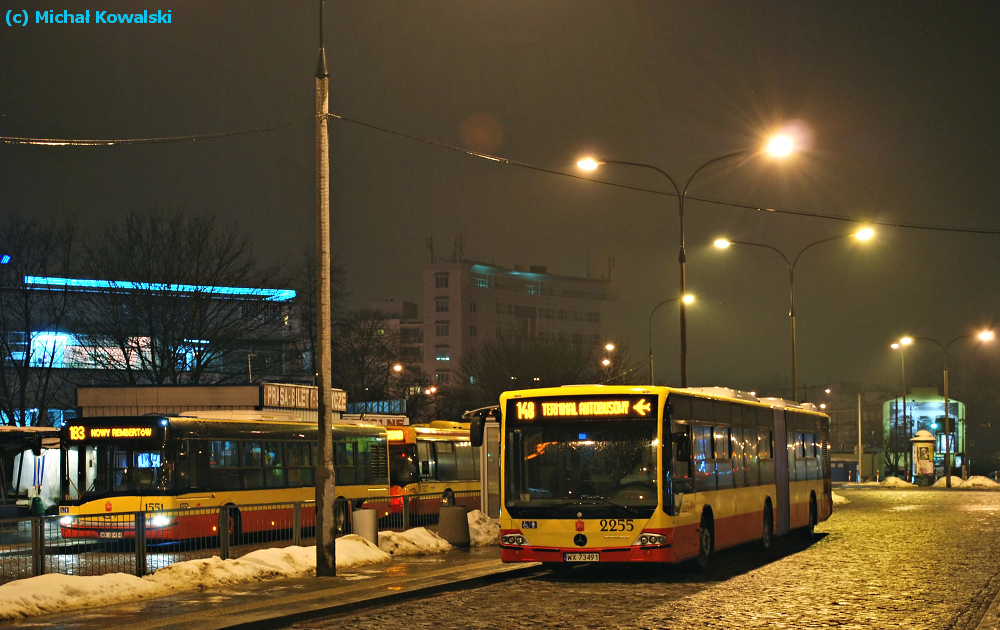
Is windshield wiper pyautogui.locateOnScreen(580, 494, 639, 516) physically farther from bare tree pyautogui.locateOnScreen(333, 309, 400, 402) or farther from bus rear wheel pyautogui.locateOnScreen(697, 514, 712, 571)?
bare tree pyautogui.locateOnScreen(333, 309, 400, 402)

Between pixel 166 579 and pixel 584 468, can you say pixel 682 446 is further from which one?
pixel 166 579

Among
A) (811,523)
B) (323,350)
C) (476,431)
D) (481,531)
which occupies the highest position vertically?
(323,350)

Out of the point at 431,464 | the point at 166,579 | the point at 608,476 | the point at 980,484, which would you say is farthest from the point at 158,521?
the point at 980,484

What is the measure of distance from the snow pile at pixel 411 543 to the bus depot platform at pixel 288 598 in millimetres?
1247

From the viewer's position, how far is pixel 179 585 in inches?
623

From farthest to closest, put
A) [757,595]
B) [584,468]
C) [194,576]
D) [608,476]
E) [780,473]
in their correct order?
[780,473] < [584,468] < [608,476] < [194,576] < [757,595]

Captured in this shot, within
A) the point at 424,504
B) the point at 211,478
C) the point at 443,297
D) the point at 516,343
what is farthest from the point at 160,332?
the point at 443,297

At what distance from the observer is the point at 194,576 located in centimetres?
1609

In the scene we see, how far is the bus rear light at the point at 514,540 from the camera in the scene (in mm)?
17797

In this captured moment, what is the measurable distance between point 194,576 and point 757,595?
23.8 feet

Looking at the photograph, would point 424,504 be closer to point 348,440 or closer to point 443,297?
point 348,440

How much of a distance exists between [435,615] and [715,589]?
4.33 m

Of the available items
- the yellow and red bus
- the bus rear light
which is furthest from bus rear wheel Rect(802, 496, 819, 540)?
the bus rear light

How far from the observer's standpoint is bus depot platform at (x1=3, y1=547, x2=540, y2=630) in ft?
42.1
